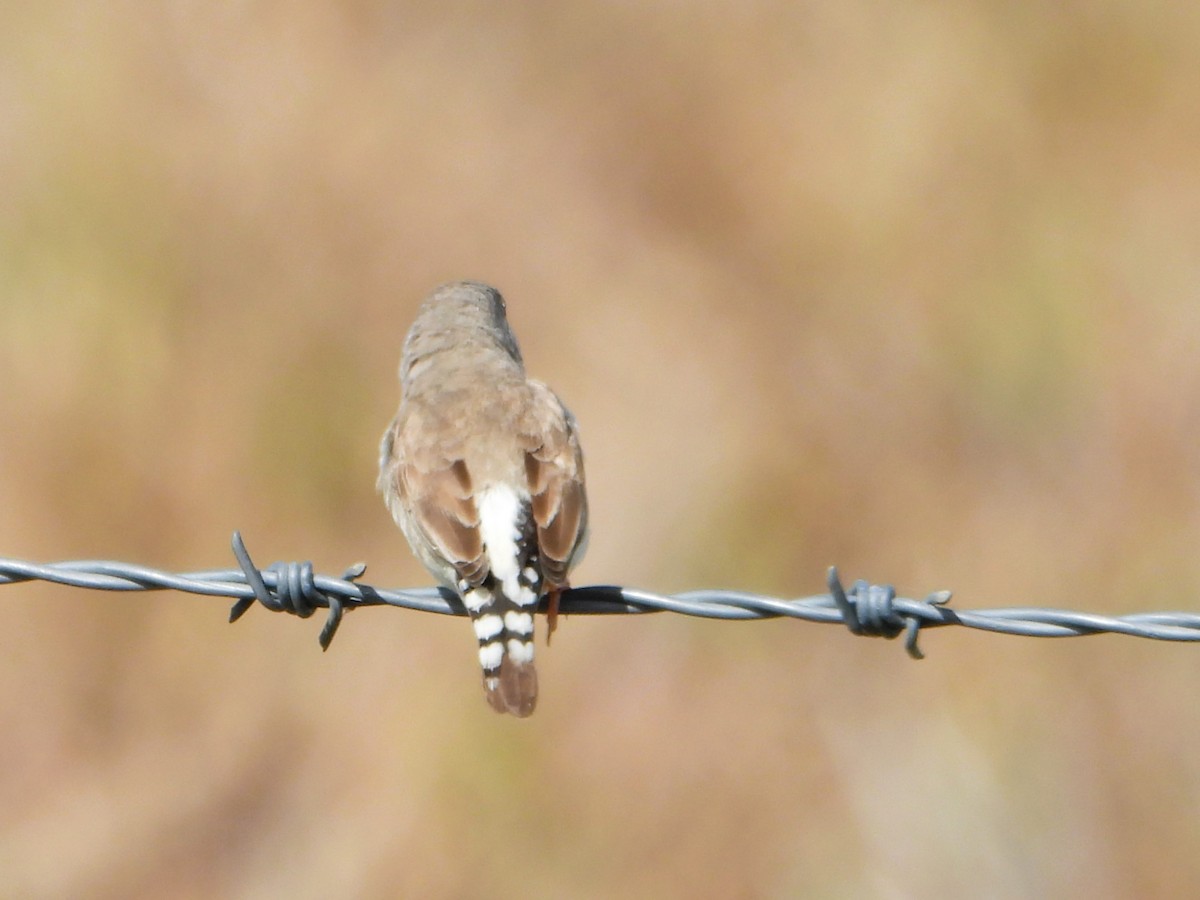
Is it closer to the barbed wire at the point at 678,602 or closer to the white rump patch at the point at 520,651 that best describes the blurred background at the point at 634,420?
the white rump patch at the point at 520,651

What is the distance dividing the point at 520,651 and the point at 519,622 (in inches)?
3.8

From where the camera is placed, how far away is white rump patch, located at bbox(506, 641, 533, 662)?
4785 millimetres

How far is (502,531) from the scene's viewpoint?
199 inches

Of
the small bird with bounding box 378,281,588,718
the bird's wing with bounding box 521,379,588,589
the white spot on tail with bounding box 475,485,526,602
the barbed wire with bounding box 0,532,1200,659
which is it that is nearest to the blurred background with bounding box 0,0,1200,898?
the small bird with bounding box 378,281,588,718

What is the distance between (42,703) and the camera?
856 cm

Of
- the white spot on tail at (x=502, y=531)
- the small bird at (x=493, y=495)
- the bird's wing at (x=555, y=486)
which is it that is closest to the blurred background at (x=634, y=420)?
the small bird at (x=493, y=495)

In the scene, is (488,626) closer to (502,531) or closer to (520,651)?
(520,651)

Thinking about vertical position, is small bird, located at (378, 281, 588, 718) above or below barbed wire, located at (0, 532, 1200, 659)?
above

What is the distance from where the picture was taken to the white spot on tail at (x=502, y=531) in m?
4.91

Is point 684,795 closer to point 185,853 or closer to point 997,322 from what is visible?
point 185,853

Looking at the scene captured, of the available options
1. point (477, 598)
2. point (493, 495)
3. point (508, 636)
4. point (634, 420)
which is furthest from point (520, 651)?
point (634, 420)

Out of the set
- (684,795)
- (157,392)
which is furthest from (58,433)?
(684,795)

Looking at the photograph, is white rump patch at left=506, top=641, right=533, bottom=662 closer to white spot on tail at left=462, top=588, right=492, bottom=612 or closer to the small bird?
the small bird

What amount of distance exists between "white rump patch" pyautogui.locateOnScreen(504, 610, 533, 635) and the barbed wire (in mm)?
307
